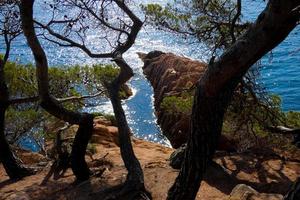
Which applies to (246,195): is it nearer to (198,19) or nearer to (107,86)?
(107,86)

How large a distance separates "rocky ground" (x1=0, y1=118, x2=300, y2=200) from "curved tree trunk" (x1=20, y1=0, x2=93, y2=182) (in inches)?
17.2

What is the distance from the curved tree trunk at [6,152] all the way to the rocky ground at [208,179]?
217 mm

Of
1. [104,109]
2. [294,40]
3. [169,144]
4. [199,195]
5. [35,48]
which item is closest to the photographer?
[35,48]

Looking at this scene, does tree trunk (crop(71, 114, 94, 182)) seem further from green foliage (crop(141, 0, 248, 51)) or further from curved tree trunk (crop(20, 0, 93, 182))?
green foliage (crop(141, 0, 248, 51))

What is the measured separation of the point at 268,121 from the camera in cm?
978

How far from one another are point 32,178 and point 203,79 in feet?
18.6

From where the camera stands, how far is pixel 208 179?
29.9 ft

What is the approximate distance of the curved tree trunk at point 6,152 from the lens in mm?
8523

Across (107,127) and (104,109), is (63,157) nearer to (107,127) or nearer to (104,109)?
(107,127)

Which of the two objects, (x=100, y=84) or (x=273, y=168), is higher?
(x=100, y=84)

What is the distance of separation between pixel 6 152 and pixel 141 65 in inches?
991

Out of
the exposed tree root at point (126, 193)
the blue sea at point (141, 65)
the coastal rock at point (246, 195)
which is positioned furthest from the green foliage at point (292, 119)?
the blue sea at point (141, 65)

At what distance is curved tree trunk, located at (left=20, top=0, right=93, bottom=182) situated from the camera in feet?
21.7

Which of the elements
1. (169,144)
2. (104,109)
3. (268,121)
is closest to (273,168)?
(268,121)
